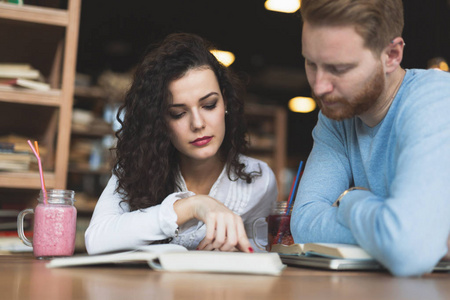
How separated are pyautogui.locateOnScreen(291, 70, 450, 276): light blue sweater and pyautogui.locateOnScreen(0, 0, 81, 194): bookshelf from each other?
3.87ft

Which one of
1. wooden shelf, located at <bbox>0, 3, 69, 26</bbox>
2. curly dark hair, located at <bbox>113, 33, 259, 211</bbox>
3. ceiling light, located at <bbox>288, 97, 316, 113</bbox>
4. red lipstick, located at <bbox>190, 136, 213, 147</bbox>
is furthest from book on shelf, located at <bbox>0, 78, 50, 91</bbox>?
ceiling light, located at <bbox>288, 97, 316, 113</bbox>

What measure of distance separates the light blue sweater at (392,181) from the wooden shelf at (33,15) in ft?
4.24

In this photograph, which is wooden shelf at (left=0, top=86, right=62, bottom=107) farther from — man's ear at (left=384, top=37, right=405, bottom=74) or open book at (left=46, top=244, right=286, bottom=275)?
man's ear at (left=384, top=37, right=405, bottom=74)

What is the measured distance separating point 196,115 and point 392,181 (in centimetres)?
69

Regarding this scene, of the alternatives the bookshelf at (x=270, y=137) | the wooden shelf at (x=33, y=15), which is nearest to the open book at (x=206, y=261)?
the wooden shelf at (x=33, y=15)

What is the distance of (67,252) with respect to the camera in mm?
1376

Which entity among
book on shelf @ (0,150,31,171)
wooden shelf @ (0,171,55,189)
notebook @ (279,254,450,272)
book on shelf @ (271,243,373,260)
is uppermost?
book on shelf @ (0,150,31,171)

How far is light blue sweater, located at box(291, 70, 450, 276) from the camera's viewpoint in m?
0.98

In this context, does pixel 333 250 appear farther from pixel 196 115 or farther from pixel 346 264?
pixel 196 115

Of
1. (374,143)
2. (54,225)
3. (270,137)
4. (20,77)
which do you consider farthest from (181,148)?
(270,137)

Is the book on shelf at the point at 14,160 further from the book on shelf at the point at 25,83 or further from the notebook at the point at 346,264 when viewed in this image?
the notebook at the point at 346,264

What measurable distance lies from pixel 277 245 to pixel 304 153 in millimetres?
9921

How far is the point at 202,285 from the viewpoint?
2.58 feet

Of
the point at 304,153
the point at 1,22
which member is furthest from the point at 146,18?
the point at 304,153
